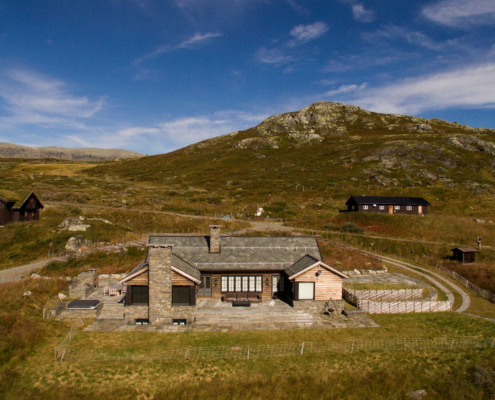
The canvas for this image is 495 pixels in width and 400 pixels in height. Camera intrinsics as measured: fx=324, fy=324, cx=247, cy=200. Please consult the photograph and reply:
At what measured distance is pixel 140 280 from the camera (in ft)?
83.5

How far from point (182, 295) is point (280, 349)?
8.95 m

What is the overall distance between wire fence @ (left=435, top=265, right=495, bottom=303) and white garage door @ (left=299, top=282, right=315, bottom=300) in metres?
18.6

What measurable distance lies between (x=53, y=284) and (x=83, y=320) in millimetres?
8150

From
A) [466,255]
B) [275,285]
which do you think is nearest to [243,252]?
[275,285]

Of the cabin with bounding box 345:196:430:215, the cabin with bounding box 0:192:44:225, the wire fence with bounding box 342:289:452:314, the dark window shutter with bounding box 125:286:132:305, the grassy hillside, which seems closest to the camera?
the dark window shutter with bounding box 125:286:132:305

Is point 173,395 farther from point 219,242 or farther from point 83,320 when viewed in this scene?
point 219,242

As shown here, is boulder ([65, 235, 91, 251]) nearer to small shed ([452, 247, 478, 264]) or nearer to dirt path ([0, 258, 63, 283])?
dirt path ([0, 258, 63, 283])

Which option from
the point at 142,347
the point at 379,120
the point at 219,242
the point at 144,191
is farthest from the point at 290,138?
the point at 142,347

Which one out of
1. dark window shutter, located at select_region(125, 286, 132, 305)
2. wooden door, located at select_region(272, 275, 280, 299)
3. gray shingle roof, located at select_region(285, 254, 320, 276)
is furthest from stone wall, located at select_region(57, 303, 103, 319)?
gray shingle roof, located at select_region(285, 254, 320, 276)

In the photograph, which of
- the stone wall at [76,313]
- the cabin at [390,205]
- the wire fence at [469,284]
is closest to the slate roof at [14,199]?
the stone wall at [76,313]

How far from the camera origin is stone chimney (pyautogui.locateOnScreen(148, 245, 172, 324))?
24109 millimetres

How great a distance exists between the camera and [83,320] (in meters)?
24.6

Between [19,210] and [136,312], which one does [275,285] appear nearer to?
[136,312]

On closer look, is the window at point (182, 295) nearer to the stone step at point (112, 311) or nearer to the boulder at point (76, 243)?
the stone step at point (112, 311)
